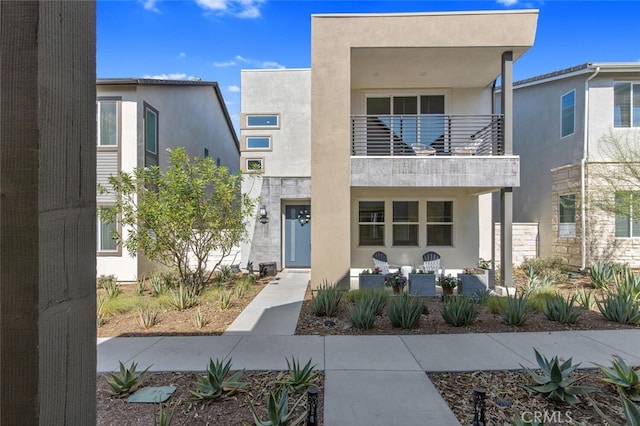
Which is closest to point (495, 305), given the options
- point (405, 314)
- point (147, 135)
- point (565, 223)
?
point (405, 314)

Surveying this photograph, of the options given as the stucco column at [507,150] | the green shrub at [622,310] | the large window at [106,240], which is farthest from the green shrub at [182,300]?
the green shrub at [622,310]

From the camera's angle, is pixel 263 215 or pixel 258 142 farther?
pixel 258 142

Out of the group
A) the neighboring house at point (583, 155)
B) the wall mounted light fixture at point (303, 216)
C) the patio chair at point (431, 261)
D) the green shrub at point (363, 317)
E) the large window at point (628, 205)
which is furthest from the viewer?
the wall mounted light fixture at point (303, 216)

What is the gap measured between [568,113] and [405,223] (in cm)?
830

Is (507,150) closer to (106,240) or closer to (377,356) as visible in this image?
(377,356)

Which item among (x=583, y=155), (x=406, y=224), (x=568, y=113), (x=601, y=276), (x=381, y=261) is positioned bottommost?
(x=601, y=276)

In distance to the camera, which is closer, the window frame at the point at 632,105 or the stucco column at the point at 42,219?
the stucco column at the point at 42,219

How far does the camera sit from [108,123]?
1109 centimetres

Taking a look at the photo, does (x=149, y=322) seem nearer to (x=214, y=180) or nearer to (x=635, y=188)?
(x=214, y=180)

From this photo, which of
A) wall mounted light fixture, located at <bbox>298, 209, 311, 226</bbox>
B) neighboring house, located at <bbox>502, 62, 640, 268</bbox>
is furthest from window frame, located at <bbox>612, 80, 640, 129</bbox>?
wall mounted light fixture, located at <bbox>298, 209, 311, 226</bbox>

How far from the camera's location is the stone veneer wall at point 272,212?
1227 cm

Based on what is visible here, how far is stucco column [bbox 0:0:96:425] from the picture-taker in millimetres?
1151

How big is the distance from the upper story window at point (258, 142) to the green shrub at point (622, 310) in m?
10.7

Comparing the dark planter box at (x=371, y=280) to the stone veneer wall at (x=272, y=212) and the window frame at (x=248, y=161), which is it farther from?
the window frame at (x=248, y=161)
